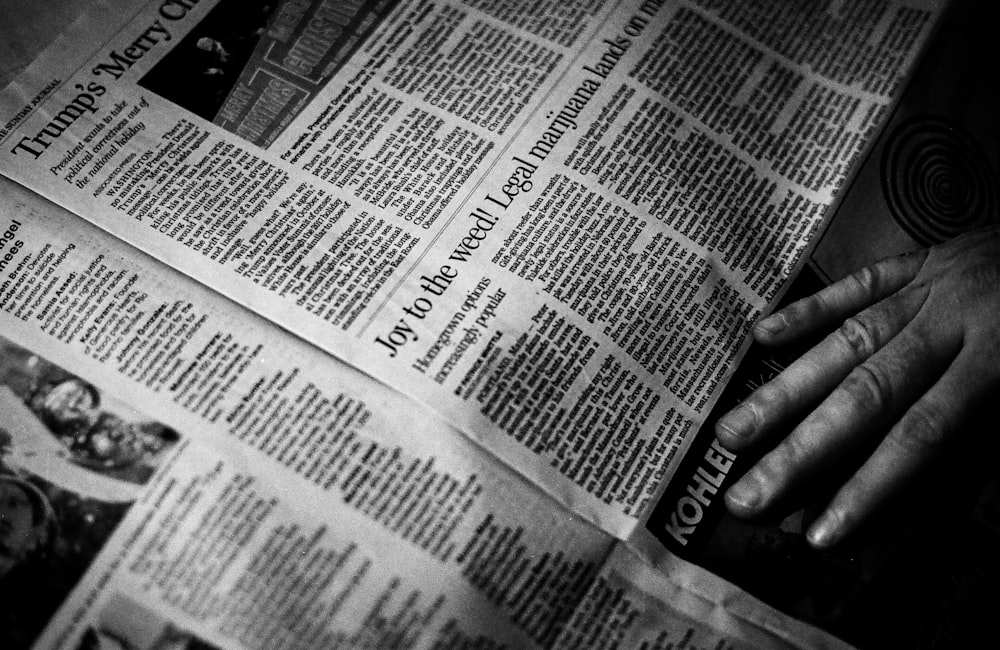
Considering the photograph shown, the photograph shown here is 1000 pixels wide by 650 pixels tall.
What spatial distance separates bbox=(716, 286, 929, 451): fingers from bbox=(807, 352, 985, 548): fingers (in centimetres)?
5

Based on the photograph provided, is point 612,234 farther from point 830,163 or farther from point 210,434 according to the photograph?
point 210,434

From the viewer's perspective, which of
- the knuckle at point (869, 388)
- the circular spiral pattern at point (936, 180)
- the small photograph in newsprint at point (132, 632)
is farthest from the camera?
the circular spiral pattern at point (936, 180)

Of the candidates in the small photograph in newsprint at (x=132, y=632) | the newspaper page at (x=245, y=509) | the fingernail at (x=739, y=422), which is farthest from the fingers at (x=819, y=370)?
the small photograph in newsprint at (x=132, y=632)

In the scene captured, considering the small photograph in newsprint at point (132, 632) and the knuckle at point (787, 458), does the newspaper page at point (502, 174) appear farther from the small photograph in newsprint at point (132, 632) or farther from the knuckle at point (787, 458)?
the small photograph in newsprint at point (132, 632)

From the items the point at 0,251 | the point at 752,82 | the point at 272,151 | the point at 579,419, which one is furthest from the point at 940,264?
the point at 0,251

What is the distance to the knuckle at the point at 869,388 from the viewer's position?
533 mm

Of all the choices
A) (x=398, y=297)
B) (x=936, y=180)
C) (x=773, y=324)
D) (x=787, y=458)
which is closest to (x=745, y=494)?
(x=787, y=458)

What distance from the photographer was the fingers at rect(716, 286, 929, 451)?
0.53 metres

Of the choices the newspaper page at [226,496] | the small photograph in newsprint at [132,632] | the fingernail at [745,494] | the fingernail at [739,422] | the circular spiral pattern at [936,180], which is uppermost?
the circular spiral pattern at [936,180]

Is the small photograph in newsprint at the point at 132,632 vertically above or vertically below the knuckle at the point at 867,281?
below

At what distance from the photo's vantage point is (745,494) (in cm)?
52

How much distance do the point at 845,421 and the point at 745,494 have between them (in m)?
0.10

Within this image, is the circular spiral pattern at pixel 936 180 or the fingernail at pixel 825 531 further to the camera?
the circular spiral pattern at pixel 936 180

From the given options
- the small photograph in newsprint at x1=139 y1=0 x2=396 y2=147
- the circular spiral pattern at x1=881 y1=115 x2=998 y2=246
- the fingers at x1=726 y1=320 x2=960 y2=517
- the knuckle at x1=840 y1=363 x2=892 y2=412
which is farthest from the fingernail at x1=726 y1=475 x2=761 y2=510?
the small photograph in newsprint at x1=139 y1=0 x2=396 y2=147
